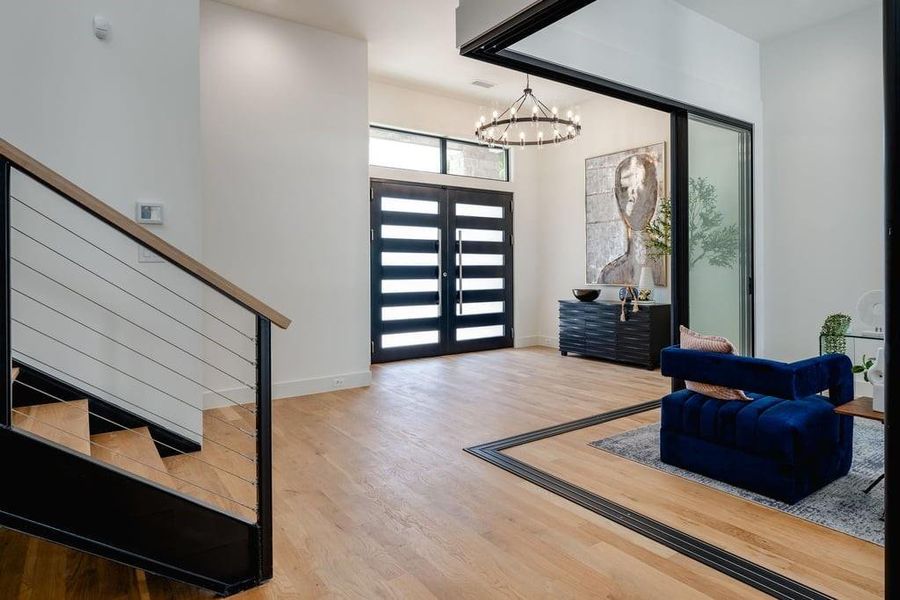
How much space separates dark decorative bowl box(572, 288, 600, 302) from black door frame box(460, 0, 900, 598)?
8.63 ft

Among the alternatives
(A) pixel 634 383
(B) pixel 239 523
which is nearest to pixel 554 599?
(B) pixel 239 523

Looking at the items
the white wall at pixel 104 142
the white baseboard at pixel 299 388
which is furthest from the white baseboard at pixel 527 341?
the white wall at pixel 104 142

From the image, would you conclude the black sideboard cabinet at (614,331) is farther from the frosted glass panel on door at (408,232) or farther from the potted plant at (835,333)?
the potted plant at (835,333)

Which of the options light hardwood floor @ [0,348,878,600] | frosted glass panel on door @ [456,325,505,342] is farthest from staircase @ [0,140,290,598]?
frosted glass panel on door @ [456,325,505,342]

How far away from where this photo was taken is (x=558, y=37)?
3.58 m

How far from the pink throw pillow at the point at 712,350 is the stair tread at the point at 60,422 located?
2.95 meters

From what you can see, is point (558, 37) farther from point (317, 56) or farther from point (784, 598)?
point (784, 598)

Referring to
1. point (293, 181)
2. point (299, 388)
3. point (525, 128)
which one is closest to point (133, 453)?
point (299, 388)

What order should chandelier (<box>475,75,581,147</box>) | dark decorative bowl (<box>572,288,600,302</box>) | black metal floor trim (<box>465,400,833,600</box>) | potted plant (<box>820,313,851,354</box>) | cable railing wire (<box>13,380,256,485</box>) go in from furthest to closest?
dark decorative bowl (<box>572,288,600,302</box>) < chandelier (<box>475,75,581,147</box>) < potted plant (<box>820,313,851,354</box>) < cable railing wire (<box>13,380,256,485</box>) < black metal floor trim (<box>465,400,833,600</box>)

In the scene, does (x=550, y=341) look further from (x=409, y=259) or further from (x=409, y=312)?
(x=409, y=259)

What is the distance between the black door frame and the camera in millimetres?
1608

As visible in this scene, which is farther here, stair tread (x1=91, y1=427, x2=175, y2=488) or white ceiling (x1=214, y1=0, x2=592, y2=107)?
white ceiling (x1=214, y1=0, x2=592, y2=107)

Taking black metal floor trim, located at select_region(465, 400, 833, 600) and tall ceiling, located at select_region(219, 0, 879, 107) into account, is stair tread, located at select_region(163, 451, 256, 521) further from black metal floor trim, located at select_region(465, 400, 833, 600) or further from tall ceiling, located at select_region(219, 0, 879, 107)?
tall ceiling, located at select_region(219, 0, 879, 107)

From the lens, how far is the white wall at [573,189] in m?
6.71
